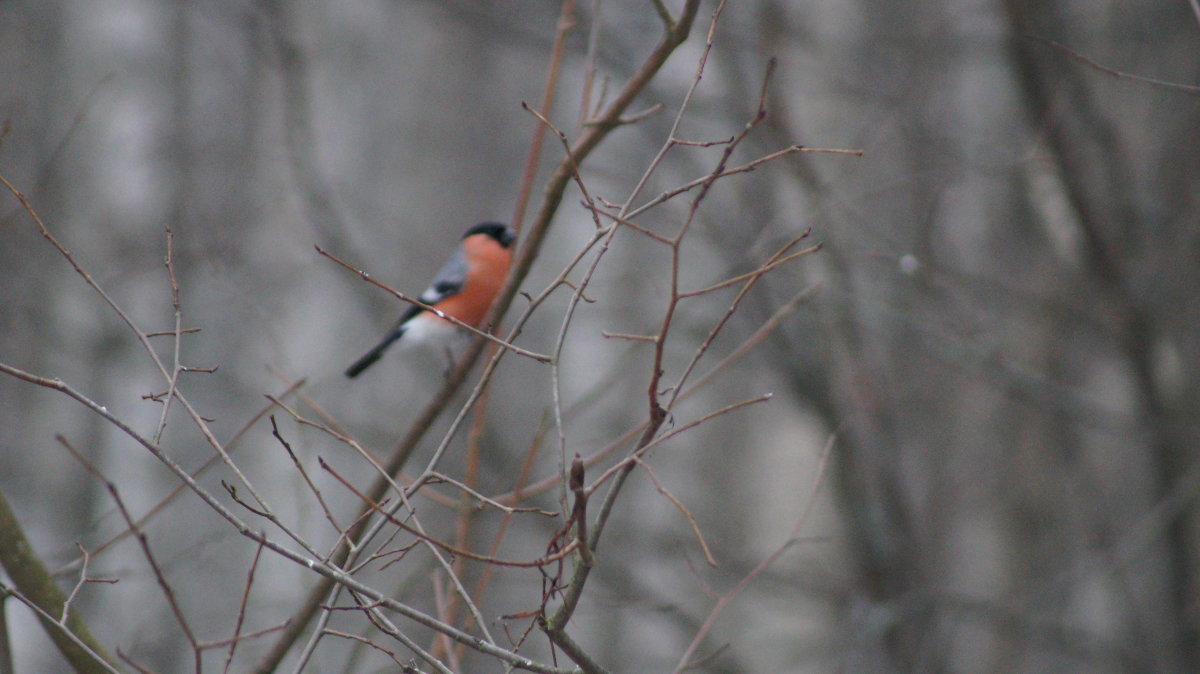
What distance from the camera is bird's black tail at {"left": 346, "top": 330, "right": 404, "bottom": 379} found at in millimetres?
3455

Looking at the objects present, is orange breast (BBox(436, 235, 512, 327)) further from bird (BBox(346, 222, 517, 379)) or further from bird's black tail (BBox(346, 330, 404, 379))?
bird's black tail (BBox(346, 330, 404, 379))

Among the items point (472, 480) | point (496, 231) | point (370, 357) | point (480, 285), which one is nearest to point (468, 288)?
point (480, 285)

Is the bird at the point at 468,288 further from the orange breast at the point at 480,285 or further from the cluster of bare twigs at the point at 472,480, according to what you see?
the cluster of bare twigs at the point at 472,480

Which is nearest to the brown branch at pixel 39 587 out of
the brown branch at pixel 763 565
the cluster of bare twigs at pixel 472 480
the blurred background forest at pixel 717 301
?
the cluster of bare twigs at pixel 472 480

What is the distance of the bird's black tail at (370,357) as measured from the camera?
346 cm

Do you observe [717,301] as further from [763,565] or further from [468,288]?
[763,565]

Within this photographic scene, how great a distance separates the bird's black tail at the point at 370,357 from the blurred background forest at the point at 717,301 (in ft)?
0.71

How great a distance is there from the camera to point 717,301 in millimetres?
5652

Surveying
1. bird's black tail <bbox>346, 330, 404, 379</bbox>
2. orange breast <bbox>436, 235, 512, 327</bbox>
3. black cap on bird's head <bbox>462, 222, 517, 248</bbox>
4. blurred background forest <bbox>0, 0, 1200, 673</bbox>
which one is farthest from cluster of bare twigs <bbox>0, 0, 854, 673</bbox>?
black cap on bird's head <bbox>462, 222, 517, 248</bbox>

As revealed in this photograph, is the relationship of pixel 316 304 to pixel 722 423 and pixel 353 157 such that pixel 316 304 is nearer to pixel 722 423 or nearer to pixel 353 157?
pixel 353 157

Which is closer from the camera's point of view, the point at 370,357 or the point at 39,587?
the point at 39,587

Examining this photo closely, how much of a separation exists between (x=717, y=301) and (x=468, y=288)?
220 centimetres

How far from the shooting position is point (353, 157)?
802 cm

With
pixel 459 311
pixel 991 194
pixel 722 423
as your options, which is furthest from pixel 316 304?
pixel 991 194
